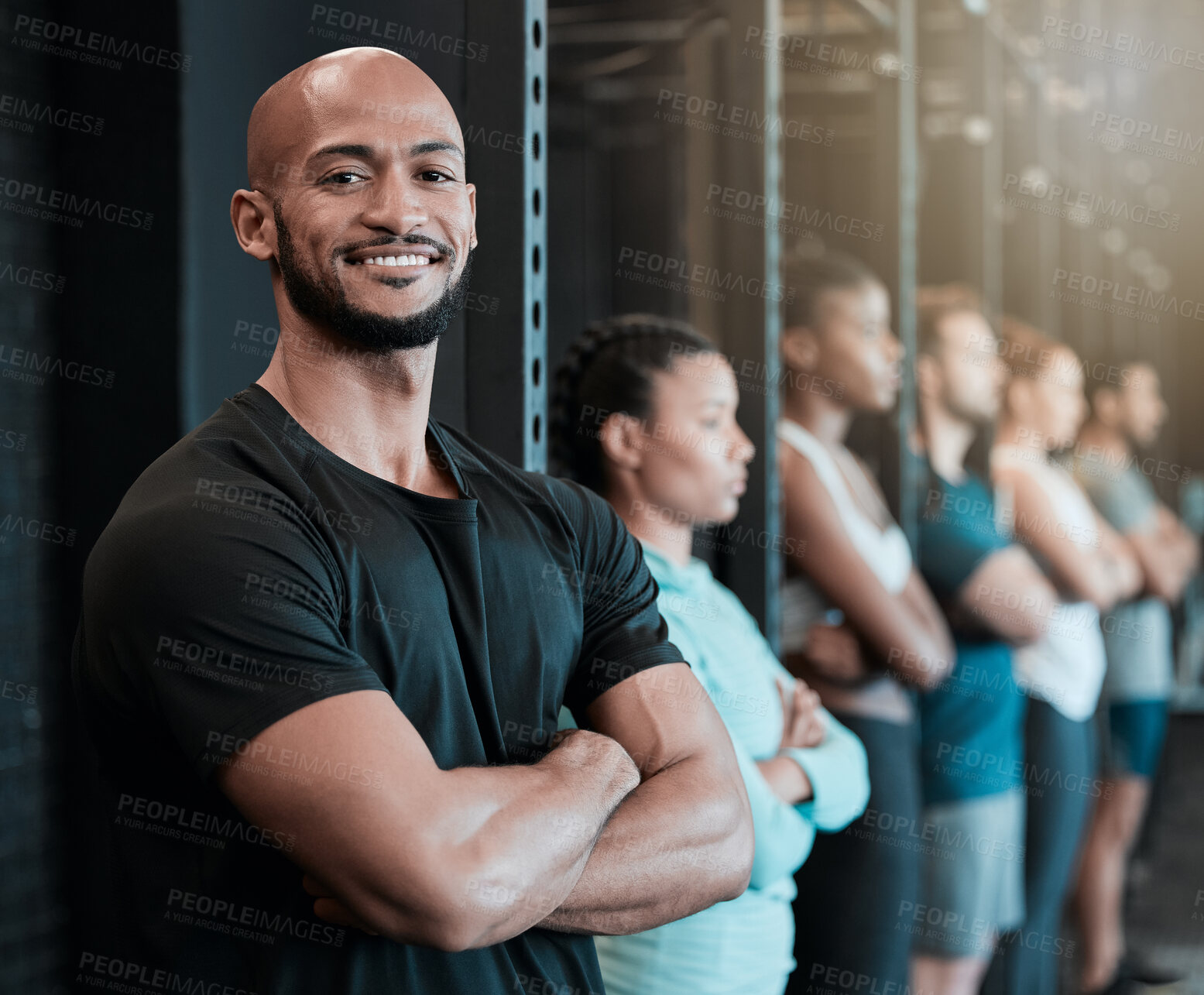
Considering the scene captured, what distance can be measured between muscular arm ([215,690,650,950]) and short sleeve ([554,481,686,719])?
24 centimetres

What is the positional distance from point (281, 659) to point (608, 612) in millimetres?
368

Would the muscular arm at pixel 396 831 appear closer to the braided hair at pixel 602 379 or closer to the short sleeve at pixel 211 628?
the short sleeve at pixel 211 628

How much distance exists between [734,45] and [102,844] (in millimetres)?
1513

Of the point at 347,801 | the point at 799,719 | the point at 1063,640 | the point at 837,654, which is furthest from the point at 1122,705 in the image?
the point at 347,801

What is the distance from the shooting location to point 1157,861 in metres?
4.25

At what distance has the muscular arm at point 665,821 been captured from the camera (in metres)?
0.93

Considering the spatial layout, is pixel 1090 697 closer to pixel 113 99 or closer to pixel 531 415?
pixel 531 415

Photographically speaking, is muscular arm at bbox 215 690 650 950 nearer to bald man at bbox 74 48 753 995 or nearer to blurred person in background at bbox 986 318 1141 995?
bald man at bbox 74 48 753 995

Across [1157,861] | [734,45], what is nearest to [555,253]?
[734,45]

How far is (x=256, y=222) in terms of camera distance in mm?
991

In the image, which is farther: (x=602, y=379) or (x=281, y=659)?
(x=602, y=379)

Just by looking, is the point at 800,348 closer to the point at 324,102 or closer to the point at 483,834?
the point at 324,102

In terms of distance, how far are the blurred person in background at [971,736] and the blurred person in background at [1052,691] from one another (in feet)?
0.31

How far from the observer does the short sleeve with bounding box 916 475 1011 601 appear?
2545 millimetres
